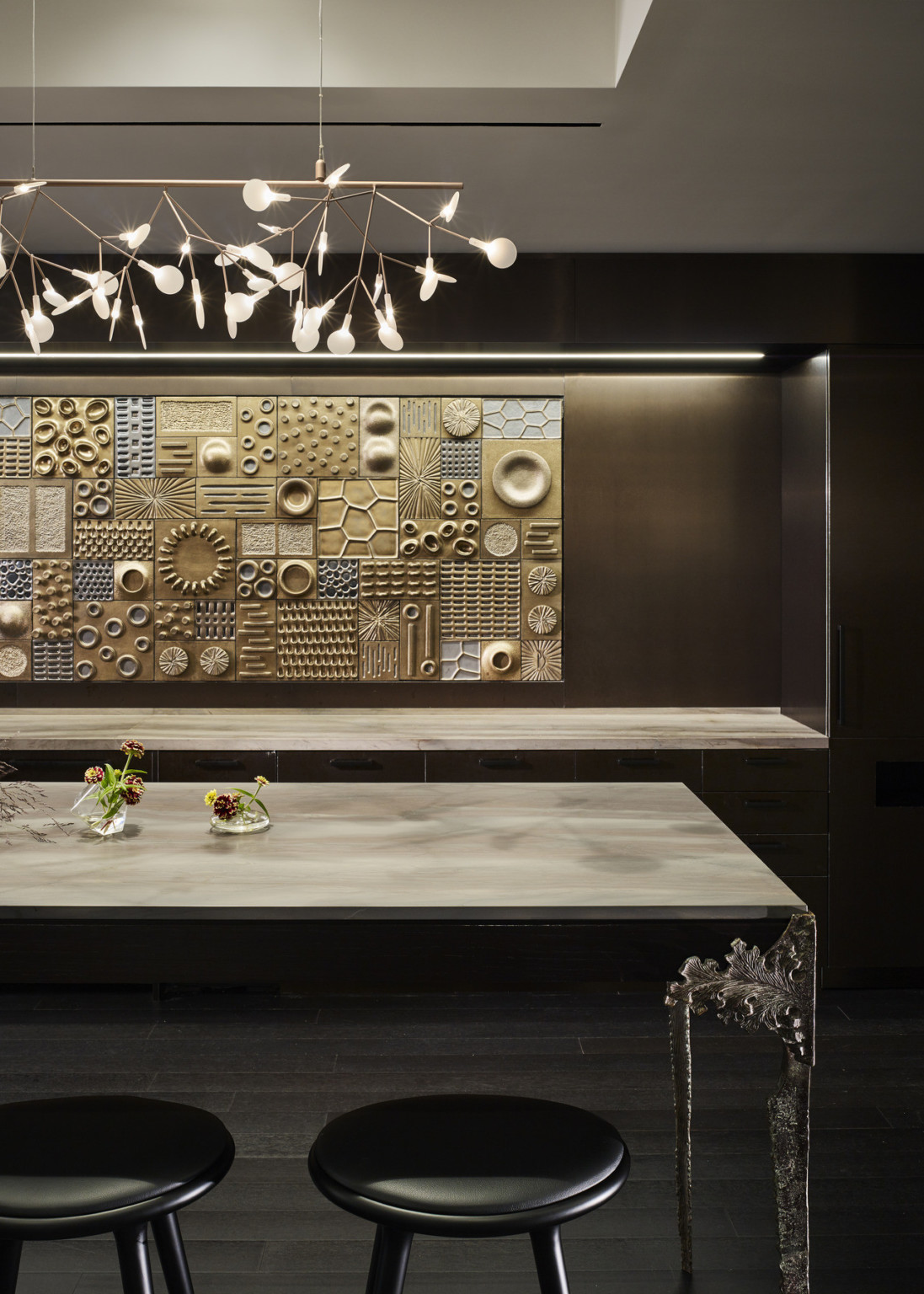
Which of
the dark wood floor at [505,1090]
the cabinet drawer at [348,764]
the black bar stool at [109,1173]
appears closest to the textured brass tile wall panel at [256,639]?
the cabinet drawer at [348,764]

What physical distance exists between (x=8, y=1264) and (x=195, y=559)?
3246mm

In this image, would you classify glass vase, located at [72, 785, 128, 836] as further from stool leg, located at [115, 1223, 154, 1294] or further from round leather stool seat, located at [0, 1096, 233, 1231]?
stool leg, located at [115, 1223, 154, 1294]

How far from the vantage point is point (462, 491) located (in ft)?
13.7

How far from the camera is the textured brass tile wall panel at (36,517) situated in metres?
4.17

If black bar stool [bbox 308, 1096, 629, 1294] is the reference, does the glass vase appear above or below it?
above

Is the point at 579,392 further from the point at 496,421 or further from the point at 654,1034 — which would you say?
the point at 654,1034

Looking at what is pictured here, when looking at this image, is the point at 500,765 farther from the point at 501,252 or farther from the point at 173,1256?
the point at 173,1256

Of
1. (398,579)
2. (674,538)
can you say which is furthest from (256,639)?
(674,538)

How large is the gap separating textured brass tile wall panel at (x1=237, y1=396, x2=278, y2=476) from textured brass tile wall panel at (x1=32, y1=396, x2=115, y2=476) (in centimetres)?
58

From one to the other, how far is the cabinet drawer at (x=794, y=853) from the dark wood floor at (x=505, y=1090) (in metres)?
0.47

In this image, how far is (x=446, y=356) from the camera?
12.5 ft

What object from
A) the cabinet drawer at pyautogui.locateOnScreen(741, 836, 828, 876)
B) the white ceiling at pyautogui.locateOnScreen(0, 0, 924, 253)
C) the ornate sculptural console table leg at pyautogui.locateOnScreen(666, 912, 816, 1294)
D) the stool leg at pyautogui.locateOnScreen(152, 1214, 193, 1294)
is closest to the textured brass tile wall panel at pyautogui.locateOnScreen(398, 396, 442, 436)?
the white ceiling at pyautogui.locateOnScreen(0, 0, 924, 253)

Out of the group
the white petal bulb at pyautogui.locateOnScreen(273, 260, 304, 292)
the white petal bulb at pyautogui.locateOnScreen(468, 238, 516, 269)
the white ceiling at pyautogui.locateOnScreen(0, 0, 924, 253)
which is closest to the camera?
the white petal bulb at pyautogui.locateOnScreen(468, 238, 516, 269)

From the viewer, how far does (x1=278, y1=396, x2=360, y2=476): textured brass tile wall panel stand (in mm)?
4156
